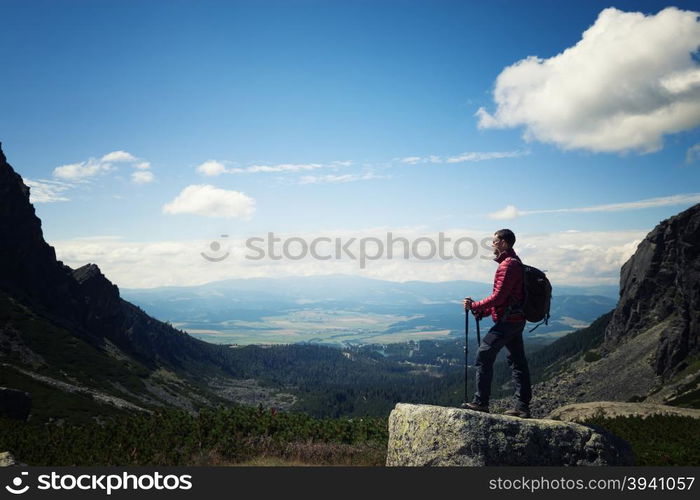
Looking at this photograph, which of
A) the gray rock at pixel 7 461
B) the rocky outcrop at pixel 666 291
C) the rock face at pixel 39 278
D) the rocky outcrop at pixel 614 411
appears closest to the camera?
the gray rock at pixel 7 461

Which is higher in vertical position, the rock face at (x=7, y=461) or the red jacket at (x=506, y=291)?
the red jacket at (x=506, y=291)

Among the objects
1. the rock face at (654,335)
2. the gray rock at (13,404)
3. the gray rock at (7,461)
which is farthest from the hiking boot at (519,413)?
the rock face at (654,335)

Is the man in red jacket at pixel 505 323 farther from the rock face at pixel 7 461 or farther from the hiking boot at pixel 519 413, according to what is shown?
the rock face at pixel 7 461

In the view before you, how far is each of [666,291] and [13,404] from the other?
5927 inches

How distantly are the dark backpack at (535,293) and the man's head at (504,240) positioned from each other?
64cm

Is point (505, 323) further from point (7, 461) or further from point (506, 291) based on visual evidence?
point (7, 461)

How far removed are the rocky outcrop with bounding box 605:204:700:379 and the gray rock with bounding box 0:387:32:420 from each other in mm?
108388

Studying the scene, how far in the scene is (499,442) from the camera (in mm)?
10320

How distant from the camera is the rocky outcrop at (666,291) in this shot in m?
96.9

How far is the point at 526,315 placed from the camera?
1141 cm

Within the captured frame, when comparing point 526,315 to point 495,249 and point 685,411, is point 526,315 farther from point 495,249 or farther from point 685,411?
point 685,411

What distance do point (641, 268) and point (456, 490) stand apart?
158 metres

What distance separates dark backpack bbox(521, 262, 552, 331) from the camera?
37.4 feet

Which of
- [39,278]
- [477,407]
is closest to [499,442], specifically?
[477,407]
